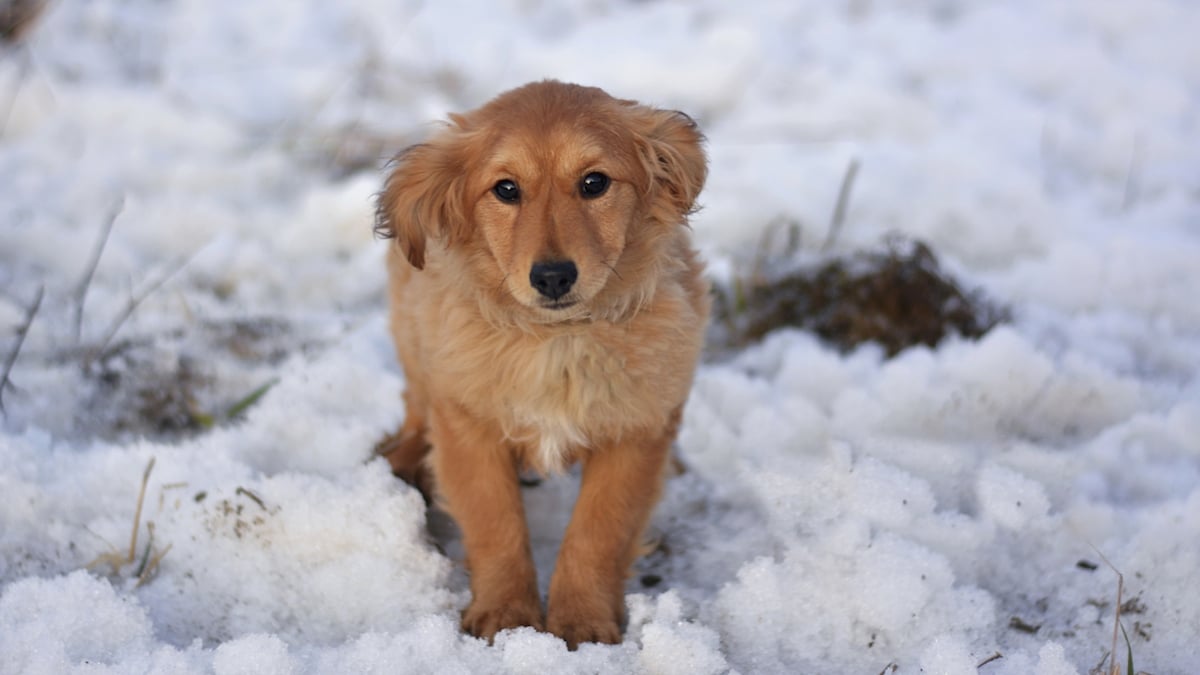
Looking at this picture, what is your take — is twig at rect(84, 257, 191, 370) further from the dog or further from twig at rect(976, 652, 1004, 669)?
twig at rect(976, 652, 1004, 669)

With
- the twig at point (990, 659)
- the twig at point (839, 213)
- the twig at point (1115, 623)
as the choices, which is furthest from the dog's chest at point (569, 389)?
the twig at point (839, 213)

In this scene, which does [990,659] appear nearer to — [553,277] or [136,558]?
[553,277]

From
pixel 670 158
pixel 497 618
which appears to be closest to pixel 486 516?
pixel 497 618

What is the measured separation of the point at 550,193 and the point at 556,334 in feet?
1.10

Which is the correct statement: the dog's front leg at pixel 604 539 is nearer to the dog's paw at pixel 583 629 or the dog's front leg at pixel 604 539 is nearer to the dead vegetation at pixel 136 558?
the dog's paw at pixel 583 629

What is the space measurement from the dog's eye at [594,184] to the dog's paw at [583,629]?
94 centimetres

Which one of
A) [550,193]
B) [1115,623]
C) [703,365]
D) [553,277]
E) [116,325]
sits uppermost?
[550,193]

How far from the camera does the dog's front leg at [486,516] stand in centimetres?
239

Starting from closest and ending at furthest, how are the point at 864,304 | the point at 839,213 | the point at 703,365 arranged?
1. the point at 703,365
2. the point at 864,304
3. the point at 839,213

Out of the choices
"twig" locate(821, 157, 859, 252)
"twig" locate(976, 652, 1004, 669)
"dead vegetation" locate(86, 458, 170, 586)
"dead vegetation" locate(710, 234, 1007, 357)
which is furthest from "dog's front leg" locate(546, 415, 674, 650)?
"twig" locate(821, 157, 859, 252)

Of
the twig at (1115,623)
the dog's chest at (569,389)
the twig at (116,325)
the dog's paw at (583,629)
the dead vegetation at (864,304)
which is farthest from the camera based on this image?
the dead vegetation at (864,304)

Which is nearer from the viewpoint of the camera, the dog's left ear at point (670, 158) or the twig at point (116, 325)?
the dog's left ear at point (670, 158)

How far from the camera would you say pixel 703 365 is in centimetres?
362

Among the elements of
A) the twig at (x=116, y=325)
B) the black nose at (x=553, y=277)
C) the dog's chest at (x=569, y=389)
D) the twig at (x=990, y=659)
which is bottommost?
the twig at (x=116, y=325)
